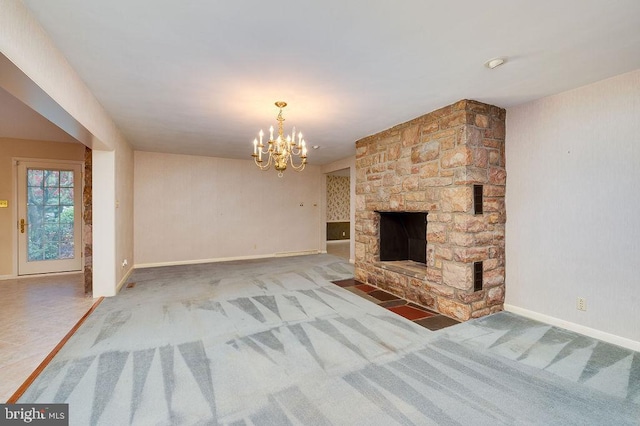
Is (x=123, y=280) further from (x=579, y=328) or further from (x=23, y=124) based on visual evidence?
(x=579, y=328)

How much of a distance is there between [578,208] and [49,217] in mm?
8040

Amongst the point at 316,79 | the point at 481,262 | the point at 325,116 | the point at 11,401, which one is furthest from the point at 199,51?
the point at 481,262

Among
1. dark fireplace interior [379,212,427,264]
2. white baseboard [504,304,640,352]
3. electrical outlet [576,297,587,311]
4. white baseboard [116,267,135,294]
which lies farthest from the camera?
dark fireplace interior [379,212,427,264]

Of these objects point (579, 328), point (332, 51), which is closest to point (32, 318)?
point (332, 51)

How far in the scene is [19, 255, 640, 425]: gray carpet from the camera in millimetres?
1658

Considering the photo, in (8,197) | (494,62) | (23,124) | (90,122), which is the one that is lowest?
(8,197)

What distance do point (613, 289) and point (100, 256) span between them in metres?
5.96

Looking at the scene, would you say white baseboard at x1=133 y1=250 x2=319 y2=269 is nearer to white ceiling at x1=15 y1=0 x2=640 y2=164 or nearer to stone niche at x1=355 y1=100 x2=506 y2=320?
white ceiling at x1=15 y1=0 x2=640 y2=164

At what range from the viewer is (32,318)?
3.07 meters

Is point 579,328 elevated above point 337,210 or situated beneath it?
situated beneath

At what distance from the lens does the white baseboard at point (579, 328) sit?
2439 mm

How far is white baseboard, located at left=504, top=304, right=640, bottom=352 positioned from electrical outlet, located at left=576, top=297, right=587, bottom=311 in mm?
171

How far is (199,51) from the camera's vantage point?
2.11 m

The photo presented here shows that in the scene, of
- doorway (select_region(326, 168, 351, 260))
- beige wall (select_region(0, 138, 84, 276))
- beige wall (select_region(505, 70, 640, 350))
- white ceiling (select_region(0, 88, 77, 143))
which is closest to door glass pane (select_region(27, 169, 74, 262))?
beige wall (select_region(0, 138, 84, 276))
